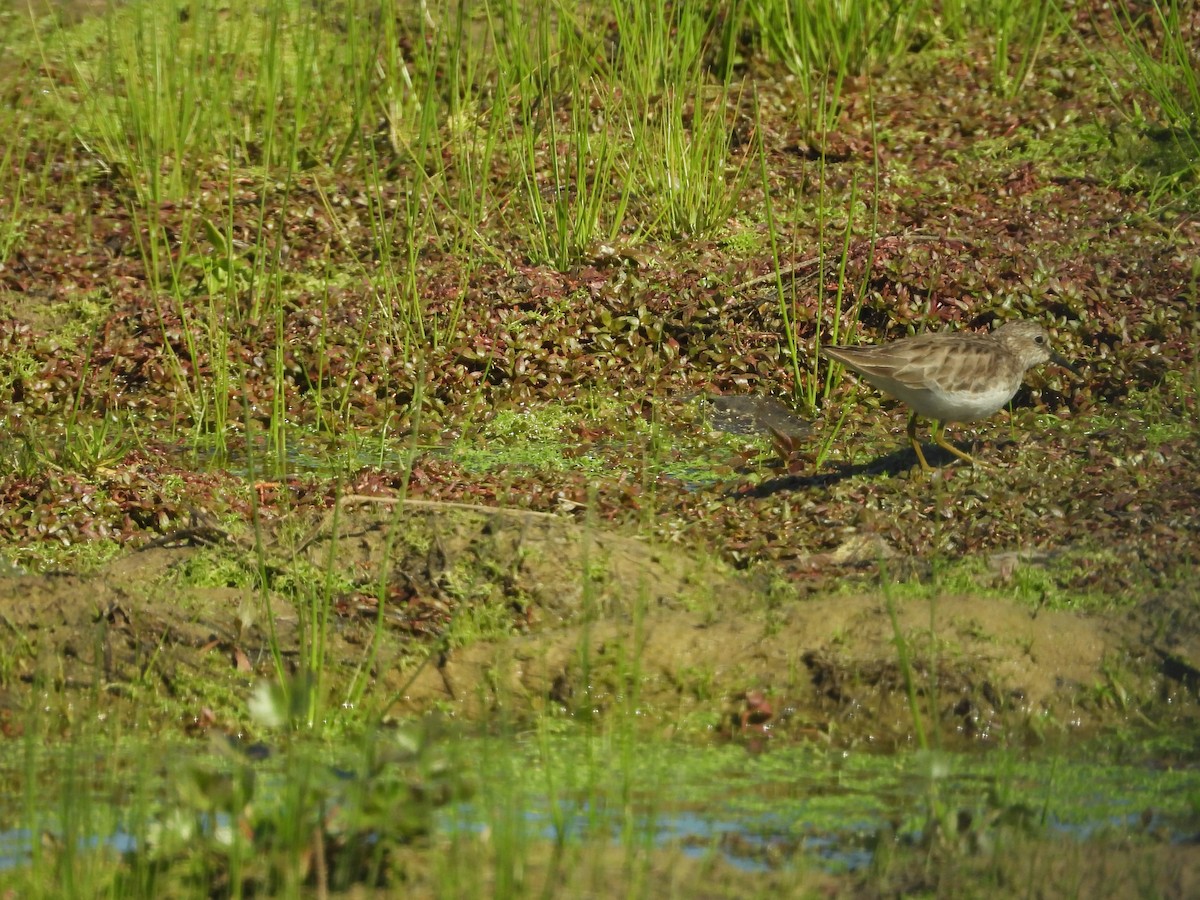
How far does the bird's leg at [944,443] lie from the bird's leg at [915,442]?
0.14ft

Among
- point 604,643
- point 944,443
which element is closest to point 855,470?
point 944,443

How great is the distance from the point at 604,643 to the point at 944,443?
249 centimetres

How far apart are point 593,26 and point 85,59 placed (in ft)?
12.2

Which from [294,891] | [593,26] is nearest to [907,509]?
[294,891]

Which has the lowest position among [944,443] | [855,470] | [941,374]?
[855,470]

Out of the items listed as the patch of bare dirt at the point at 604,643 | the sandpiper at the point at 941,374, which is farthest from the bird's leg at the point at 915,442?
the patch of bare dirt at the point at 604,643

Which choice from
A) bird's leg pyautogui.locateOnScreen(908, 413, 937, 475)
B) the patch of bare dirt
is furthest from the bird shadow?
the patch of bare dirt

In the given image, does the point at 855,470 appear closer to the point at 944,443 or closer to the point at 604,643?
the point at 944,443

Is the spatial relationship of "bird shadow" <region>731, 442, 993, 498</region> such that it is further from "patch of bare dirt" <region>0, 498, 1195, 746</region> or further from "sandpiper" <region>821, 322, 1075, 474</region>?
"patch of bare dirt" <region>0, 498, 1195, 746</region>

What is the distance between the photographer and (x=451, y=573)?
6.36 metres

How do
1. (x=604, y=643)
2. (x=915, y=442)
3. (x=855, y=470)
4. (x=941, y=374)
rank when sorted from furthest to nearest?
(x=855, y=470), (x=915, y=442), (x=941, y=374), (x=604, y=643)

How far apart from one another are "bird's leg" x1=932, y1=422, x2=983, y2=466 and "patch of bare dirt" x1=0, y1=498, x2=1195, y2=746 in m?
1.53

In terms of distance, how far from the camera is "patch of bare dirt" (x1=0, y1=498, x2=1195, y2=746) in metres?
5.62

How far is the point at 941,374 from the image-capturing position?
24.3 feet
